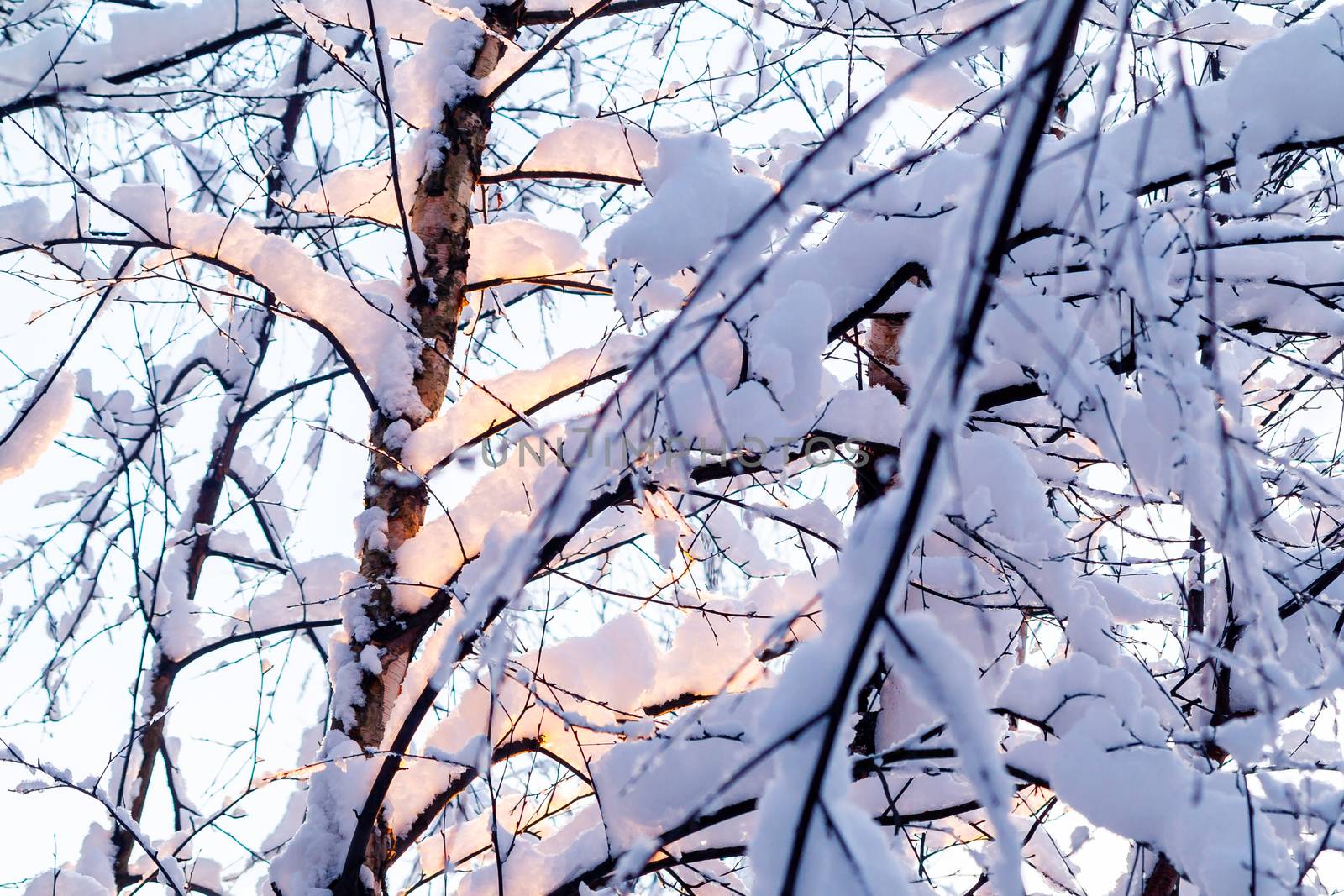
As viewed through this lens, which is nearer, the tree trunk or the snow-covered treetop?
the snow-covered treetop

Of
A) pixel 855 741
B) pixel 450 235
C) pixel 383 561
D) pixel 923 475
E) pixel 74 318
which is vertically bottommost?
pixel 923 475

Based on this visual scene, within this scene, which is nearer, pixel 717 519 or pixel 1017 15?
pixel 1017 15

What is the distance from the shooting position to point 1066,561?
1826 millimetres

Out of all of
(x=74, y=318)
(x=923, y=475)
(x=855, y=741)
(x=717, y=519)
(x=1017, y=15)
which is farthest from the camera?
(x=74, y=318)

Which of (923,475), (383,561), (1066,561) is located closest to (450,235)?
(383,561)

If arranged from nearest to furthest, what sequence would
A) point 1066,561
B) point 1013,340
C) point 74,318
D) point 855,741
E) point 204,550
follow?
point 1013,340 → point 1066,561 → point 855,741 → point 74,318 → point 204,550

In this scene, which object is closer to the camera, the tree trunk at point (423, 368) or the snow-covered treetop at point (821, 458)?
the snow-covered treetop at point (821, 458)

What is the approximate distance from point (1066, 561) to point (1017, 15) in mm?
1307

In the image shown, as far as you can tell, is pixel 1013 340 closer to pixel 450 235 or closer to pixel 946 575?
pixel 946 575

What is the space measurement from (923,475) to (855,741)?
1.84 m

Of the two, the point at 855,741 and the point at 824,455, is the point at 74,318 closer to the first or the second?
the point at 824,455

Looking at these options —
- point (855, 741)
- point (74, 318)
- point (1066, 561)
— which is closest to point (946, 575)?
point (1066, 561)

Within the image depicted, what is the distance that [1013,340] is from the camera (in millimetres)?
1514

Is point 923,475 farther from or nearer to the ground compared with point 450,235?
nearer to the ground
